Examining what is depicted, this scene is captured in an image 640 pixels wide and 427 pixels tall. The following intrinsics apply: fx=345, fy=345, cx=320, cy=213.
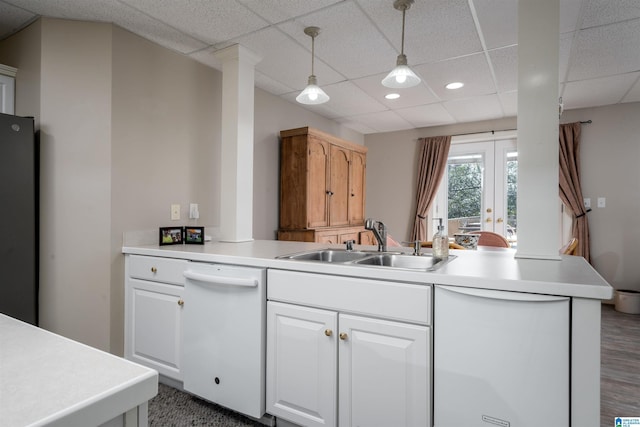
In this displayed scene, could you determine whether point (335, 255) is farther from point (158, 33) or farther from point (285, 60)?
point (158, 33)

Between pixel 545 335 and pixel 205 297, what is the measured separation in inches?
63.4

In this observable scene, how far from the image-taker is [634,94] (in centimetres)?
394

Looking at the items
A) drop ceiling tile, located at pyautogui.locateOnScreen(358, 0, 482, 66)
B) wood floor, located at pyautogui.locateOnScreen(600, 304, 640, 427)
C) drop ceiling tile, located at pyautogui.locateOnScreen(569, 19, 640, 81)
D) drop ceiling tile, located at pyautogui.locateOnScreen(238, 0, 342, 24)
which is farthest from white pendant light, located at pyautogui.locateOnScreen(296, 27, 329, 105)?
wood floor, located at pyautogui.locateOnScreen(600, 304, 640, 427)

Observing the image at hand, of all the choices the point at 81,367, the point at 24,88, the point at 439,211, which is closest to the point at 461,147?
the point at 439,211

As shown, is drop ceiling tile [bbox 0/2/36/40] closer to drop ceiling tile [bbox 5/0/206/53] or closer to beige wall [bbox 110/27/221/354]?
drop ceiling tile [bbox 5/0/206/53]

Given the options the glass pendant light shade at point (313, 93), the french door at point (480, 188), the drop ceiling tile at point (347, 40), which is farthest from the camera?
the french door at point (480, 188)

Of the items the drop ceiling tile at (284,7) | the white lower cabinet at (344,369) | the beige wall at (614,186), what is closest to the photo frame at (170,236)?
the white lower cabinet at (344,369)

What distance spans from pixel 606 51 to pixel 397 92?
1.80 meters

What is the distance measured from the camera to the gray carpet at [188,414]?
6.07 feet

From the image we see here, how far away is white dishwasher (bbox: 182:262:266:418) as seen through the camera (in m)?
1.76

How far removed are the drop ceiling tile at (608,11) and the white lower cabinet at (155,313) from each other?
Answer: 3087mm

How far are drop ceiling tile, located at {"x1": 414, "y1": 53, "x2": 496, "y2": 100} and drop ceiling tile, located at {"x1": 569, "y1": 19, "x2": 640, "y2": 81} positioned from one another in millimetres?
691

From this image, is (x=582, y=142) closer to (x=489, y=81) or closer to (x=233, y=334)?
(x=489, y=81)

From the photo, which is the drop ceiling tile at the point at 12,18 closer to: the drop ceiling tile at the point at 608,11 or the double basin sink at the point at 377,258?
the double basin sink at the point at 377,258
